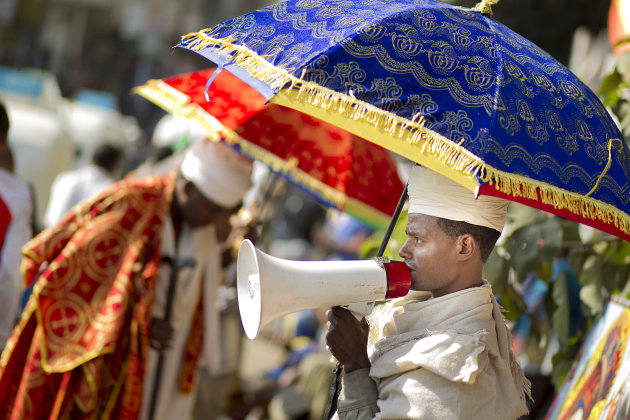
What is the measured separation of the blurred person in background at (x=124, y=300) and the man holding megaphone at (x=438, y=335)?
5.83 ft

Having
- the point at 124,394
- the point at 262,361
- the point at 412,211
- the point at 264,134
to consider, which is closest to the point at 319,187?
the point at 264,134

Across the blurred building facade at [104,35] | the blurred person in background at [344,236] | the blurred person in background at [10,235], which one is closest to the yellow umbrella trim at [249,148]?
the blurred person in background at [10,235]

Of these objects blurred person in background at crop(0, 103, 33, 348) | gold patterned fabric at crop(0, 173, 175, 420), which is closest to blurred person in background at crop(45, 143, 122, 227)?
blurred person in background at crop(0, 103, 33, 348)

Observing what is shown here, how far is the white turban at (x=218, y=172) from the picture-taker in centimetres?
430

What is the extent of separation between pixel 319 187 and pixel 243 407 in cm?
275

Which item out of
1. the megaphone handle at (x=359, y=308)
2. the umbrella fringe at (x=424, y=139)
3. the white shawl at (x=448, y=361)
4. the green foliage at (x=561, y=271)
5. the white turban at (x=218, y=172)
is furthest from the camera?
the white turban at (x=218, y=172)

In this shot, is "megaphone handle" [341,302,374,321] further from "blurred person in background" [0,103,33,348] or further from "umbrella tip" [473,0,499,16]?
"blurred person in background" [0,103,33,348]

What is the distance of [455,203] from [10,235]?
2506 millimetres

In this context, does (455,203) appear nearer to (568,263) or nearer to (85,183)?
(568,263)

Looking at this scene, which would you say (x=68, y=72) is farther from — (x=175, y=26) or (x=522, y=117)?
(x=522, y=117)

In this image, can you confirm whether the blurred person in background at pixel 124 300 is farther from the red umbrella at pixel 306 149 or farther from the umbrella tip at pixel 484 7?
the umbrella tip at pixel 484 7

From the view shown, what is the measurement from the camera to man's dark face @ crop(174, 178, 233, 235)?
4359 mm

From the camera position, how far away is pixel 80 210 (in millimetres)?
4211

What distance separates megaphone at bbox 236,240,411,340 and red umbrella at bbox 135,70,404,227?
175 centimetres
